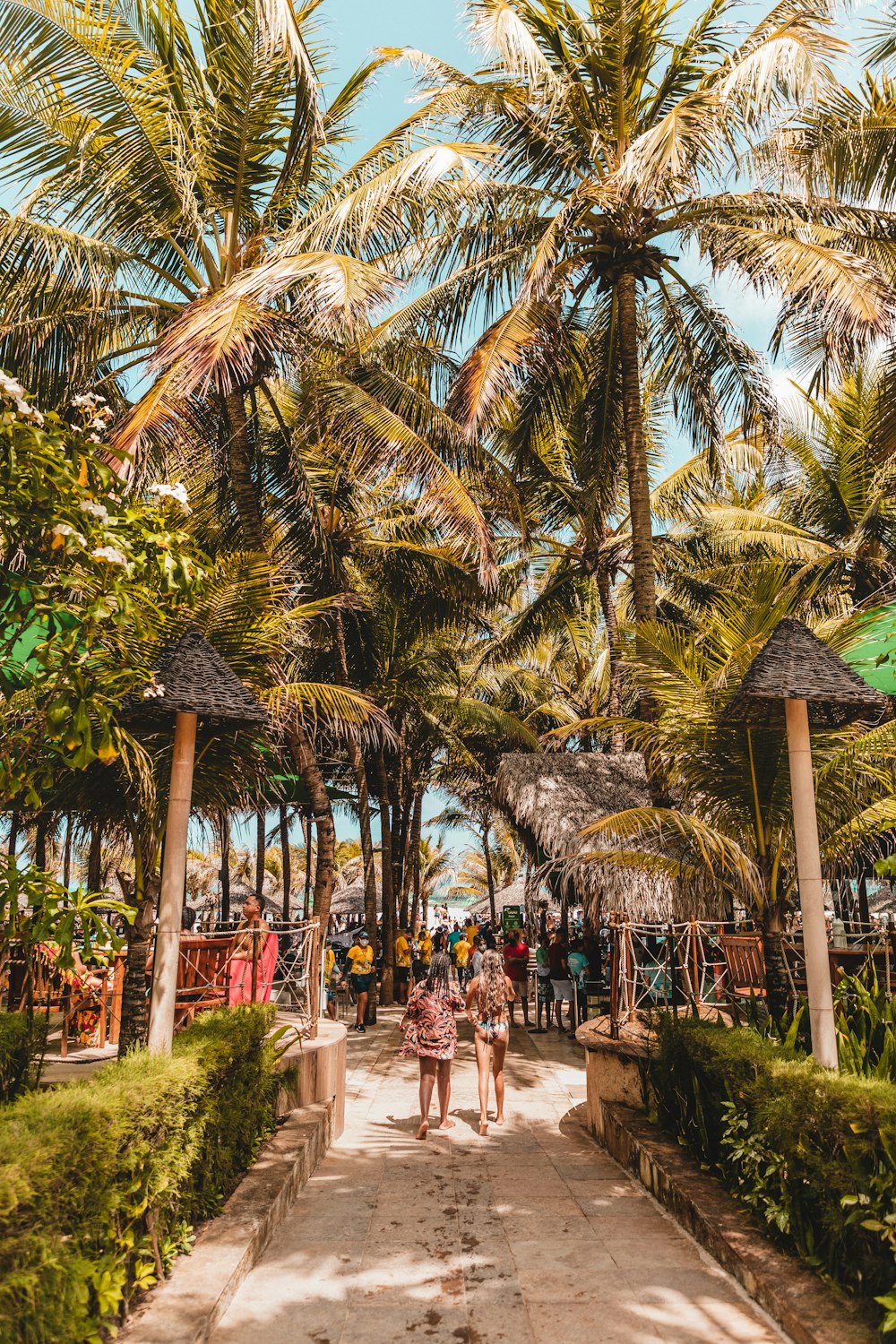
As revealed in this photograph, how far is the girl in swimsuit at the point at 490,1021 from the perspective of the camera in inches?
321

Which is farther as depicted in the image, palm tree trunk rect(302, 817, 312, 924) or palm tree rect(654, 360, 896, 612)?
palm tree trunk rect(302, 817, 312, 924)

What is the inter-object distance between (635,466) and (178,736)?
7.56m

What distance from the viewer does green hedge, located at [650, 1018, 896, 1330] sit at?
11.2ft

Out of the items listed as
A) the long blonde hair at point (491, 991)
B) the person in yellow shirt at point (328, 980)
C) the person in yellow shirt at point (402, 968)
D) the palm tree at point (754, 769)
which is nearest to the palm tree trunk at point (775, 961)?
the palm tree at point (754, 769)

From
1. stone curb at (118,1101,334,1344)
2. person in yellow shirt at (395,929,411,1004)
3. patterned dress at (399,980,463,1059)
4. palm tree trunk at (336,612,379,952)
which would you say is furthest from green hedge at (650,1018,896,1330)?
person in yellow shirt at (395,929,411,1004)

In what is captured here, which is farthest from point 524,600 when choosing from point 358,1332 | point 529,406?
point 358,1332

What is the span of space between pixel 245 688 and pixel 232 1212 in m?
2.66

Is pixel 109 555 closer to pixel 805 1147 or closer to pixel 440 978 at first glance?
pixel 805 1147

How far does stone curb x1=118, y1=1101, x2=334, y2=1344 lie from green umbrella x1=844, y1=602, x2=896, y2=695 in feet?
16.5

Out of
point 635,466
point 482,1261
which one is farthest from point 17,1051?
point 635,466

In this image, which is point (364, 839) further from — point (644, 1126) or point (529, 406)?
point (644, 1126)

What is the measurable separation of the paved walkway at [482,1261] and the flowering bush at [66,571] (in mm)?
2539

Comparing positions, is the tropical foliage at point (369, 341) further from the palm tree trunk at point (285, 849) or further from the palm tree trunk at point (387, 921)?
the palm tree trunk at point (285, 849)

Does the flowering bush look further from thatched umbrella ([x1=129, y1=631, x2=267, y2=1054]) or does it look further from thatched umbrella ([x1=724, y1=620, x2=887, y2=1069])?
thatched umbrella ([x1=724, y1=620, x2=887, y2=1069])
